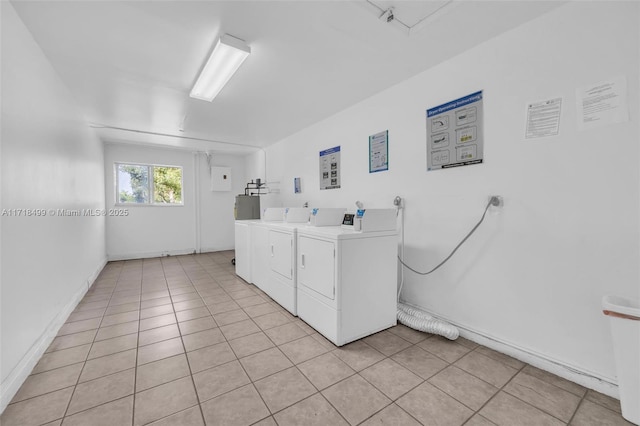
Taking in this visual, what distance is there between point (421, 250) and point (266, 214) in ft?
6.58

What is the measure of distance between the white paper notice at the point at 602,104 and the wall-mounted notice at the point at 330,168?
7.62ft

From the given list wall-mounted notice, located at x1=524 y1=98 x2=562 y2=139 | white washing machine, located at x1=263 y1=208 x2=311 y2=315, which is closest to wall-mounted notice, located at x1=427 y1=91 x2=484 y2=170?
wall-mounted notice, located at x1=524 y1=98 x2=562 y2=139

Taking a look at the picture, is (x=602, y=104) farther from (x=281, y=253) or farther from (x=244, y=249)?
(x=244, y=249)

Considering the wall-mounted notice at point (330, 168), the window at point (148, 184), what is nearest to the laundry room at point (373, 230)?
the wall-mounted notice at point (330, 168)

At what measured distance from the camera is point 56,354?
1.92 metres

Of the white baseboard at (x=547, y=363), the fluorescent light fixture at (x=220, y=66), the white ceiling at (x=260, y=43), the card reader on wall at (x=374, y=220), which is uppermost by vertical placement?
the white ceiling at (x=260, y=43)

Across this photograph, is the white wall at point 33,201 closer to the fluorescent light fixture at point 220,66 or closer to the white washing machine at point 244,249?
the fluorescent light fixture at point 220,66

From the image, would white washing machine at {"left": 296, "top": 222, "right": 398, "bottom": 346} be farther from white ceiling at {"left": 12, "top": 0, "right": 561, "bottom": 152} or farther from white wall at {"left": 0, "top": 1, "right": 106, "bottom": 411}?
white wall at {"left": 0, "top": 1, "right": 106, "bottom": 411}

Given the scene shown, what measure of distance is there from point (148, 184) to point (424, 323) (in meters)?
5.95

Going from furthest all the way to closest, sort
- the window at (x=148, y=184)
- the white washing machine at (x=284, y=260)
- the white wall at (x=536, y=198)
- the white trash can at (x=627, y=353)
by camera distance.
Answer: the window at (x=148, y=184) < the white washing machine at (x=284, y=260) < the white wall at (x=536, y=198) < the white trash can at (x=627, y=353)

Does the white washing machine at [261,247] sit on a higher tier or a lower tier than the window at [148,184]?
lower

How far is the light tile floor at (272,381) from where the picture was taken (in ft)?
4.46

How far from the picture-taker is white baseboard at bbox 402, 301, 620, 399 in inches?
59.2

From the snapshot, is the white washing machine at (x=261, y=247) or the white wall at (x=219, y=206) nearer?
the white washing machine at (x=261, y=247)
